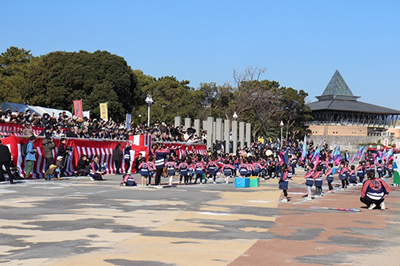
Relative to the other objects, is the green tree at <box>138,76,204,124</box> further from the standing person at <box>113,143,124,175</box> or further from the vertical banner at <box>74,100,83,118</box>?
the standing person at <box>113,143,124,175</box>

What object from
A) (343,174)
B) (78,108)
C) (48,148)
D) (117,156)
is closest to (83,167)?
(117,156)

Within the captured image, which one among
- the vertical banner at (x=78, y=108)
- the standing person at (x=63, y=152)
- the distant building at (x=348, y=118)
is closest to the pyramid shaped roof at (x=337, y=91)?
the distant building at (x=348, y=118)

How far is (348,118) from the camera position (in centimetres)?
13000

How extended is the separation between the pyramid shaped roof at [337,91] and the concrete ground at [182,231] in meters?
124

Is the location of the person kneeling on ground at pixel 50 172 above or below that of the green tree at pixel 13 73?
below

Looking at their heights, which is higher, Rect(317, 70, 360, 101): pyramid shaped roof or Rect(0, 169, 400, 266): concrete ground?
Rect(317, 70, 360, 101): pyramid shaped roof

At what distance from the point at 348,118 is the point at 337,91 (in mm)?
15098

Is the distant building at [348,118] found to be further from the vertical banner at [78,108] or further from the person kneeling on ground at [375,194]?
the person kneeling on ground at [375,194]

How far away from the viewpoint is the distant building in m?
128

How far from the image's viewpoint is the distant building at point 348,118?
12781cm

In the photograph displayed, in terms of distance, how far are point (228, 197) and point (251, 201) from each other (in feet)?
4.81

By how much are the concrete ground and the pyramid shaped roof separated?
124201mm

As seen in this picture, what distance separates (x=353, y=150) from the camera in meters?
122

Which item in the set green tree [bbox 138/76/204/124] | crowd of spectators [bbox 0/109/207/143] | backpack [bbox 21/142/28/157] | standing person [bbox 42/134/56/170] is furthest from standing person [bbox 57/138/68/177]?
green tree [bbox 138/76/204/124]
